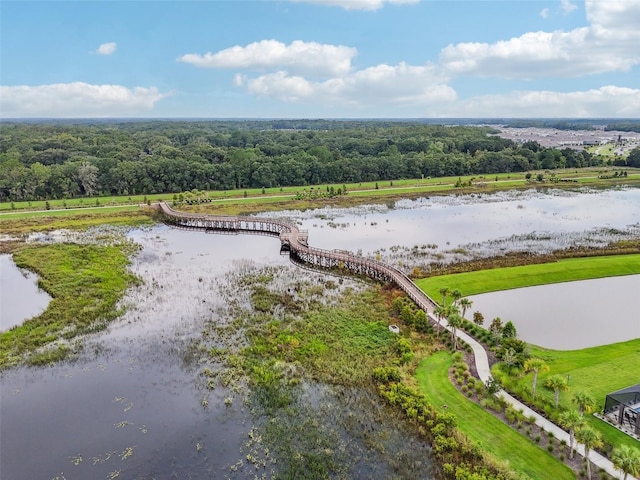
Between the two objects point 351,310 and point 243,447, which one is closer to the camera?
point 243,447

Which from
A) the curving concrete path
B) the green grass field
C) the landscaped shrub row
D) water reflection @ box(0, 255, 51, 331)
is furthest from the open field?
the landscaped shrub row

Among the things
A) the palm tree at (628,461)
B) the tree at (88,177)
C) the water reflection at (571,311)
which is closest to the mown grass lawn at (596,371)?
the water reflection at (571,311)

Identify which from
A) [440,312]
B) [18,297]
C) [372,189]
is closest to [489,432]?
[440,312]

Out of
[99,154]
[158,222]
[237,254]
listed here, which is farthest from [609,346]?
[99,154]

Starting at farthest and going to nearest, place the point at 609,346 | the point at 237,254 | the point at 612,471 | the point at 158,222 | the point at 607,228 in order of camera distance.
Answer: the point at 158,222 → the point at 607,228 → the point at 237,254 → the point at 609,346 → the point at 612,471

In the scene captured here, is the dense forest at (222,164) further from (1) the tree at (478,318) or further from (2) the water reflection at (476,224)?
(1) the tree at (478,318)

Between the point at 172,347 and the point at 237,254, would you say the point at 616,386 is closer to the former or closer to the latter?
the point at 172,347

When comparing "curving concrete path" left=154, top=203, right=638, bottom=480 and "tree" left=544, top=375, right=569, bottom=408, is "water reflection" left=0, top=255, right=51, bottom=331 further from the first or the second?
"tree" left=544, top=375, right=569, bottom=408
